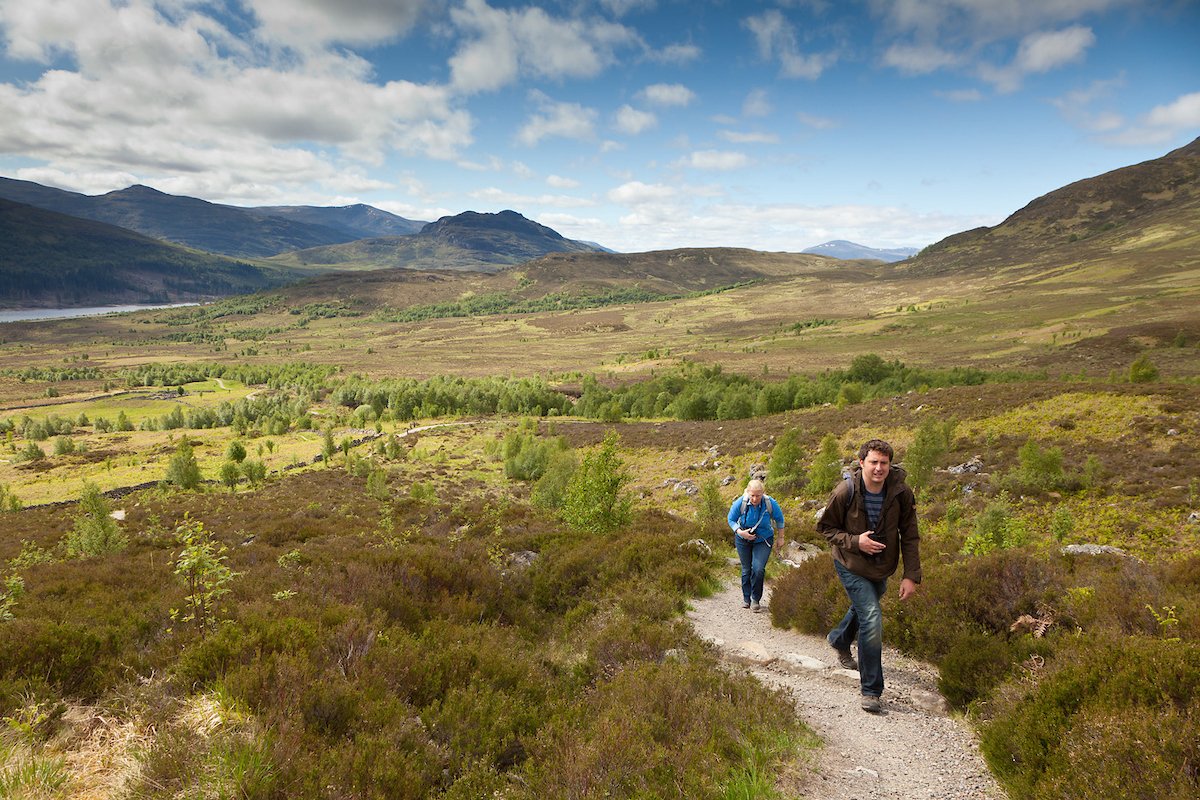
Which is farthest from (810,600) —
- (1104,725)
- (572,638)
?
(1104,725)

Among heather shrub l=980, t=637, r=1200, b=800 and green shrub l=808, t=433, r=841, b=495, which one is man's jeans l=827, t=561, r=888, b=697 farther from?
green shrub l=808, t=433, r=841, b=495

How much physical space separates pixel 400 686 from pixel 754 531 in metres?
6.70

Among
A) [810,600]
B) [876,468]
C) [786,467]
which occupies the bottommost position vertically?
[786,467]

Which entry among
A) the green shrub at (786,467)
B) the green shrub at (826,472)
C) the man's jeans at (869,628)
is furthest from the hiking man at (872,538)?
the green shrub at (786,467)

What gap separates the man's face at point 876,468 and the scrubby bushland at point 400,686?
2.73m

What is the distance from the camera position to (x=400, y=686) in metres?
6.15

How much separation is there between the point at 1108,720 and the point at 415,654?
6798 millimetres

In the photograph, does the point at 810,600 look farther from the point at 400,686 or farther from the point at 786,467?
the point at 786,467

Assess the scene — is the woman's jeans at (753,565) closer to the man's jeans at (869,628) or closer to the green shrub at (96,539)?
the man's jeans at (869,628)

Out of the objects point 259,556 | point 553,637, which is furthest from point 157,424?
point 553,637

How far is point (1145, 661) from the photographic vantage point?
5.03 metres

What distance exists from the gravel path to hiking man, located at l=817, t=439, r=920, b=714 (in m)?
0.43

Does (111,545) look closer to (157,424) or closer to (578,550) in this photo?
(578,550)

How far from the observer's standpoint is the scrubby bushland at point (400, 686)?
15.2ft
